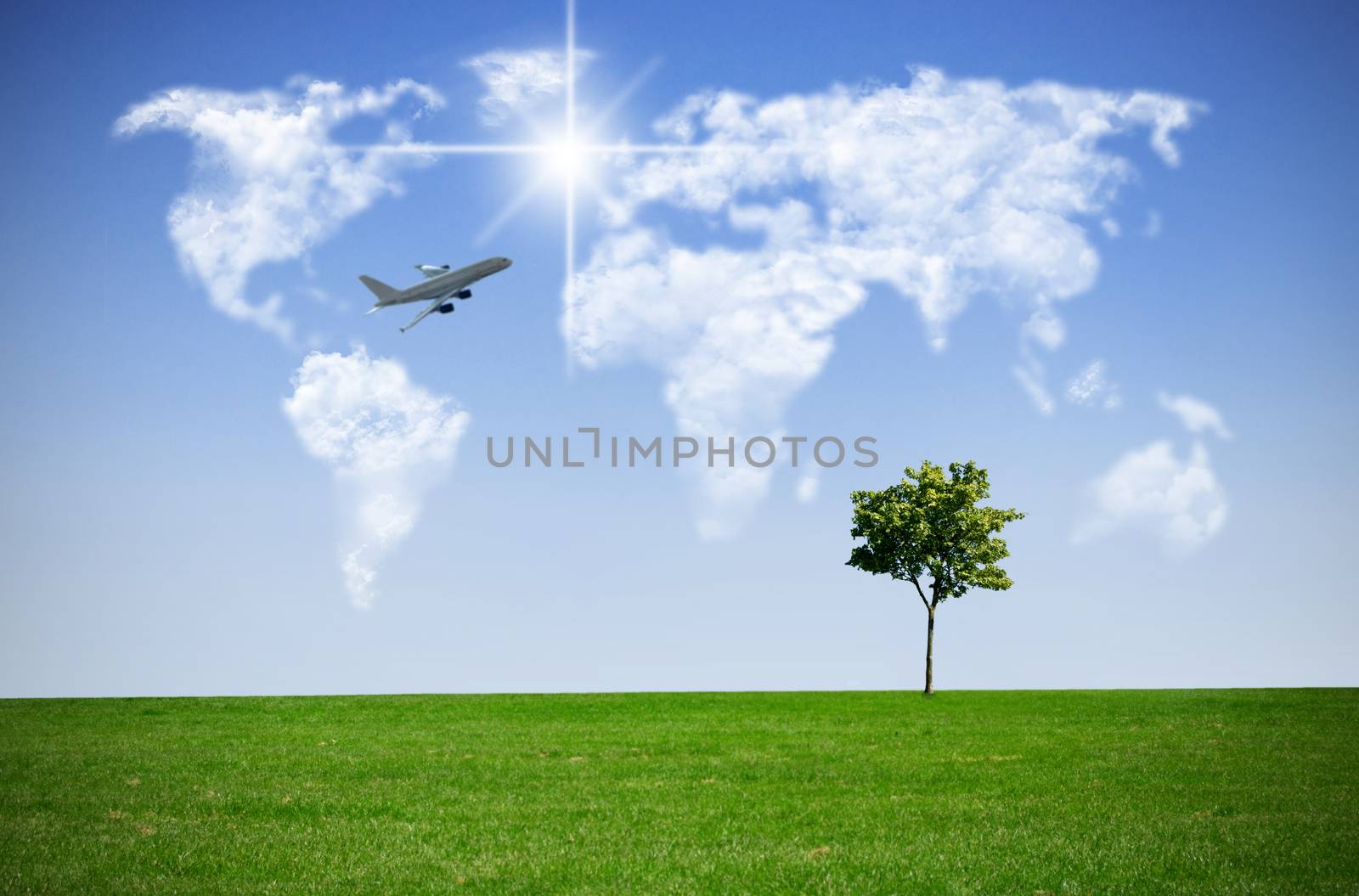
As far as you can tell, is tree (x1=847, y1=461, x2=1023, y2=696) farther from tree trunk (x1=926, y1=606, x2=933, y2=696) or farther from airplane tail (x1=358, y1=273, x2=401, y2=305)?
airplane tail (x1=358, y1=273, x2=401, y2=305)

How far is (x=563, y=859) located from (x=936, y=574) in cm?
4165

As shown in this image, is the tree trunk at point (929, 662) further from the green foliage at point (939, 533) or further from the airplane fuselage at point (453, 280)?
the airplane fuselage at point (453, 280)

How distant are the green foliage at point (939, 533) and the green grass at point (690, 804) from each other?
15625mm

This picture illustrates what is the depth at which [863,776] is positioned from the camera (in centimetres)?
2470

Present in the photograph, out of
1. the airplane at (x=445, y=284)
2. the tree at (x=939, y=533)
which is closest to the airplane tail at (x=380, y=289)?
the airplane at (x=445, y=284)

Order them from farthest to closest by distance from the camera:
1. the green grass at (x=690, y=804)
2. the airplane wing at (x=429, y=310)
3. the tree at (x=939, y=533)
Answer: the tree at (x=939, y=533) → the airplane wing at (x=429, y=310) → the green grass at (x=690, y=804)

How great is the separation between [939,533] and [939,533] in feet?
0.16

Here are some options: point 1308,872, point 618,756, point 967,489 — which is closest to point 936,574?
point 967,489

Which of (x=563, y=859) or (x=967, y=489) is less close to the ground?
(x=967, y=489)

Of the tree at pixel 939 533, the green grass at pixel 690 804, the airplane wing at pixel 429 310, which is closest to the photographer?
the green grass at pixel 690 804

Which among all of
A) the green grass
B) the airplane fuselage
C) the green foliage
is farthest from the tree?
the airplane fuselage

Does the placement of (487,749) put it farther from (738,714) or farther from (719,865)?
(719,865)

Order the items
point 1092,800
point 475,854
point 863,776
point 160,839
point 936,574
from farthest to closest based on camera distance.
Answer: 1. point 936,574
2. point 863,776
3. point 1092,800
4. point 160,839
5. point 475,854

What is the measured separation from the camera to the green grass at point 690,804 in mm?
15523
